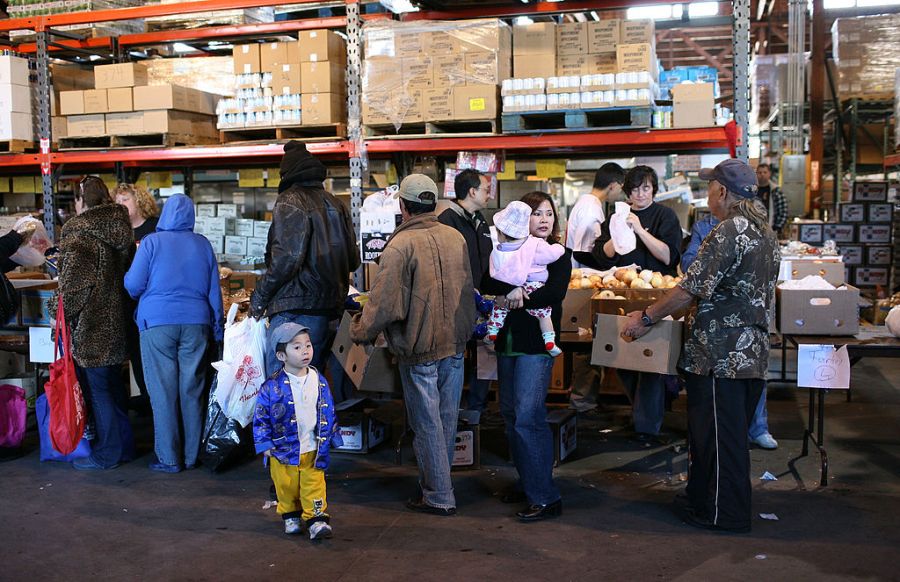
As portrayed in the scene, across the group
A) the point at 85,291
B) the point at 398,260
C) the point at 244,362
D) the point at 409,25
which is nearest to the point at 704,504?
the point at 398,260

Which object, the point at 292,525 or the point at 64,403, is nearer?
the point at 292,525

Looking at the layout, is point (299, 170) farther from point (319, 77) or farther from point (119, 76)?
point (119, 76)

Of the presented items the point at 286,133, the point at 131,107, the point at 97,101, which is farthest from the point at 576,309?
the point at 97,101

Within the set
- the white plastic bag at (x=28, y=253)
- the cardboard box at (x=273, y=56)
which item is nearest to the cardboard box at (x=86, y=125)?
the white plastic bag at (x=28, y=253)

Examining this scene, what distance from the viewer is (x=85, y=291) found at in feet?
20.7

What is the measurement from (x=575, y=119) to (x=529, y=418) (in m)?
3.48

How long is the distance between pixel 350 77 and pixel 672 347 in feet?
14.1

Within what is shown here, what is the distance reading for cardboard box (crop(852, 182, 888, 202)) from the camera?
48.4 feet

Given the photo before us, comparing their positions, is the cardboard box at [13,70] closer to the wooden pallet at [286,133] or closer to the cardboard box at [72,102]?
the cardboard box at [72,102]

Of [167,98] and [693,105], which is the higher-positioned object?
[167,98]

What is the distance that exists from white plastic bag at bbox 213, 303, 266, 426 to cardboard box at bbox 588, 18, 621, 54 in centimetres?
388

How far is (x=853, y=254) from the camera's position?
14609 millimetres

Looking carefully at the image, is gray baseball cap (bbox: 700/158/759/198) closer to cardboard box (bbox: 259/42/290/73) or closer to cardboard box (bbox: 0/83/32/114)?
cardboard box (bbox: 259/42/290/73)

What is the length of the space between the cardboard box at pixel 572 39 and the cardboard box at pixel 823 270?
274cm
